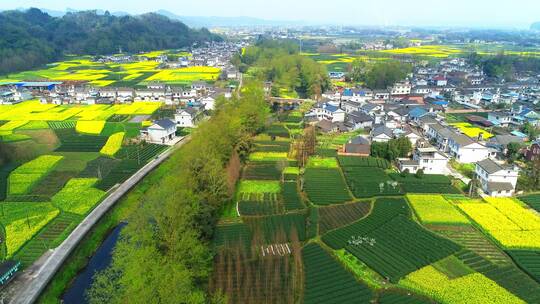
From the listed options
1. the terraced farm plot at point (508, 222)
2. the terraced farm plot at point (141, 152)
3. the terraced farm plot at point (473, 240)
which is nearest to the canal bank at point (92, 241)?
the terraced farm plot at point (141, 152)

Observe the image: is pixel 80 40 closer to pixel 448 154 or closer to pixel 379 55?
pixel 379 55

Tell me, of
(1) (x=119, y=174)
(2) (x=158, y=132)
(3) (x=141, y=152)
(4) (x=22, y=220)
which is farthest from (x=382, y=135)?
(4) (x=22, y=220)

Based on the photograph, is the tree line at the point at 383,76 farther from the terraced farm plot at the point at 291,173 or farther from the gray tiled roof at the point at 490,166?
the terraced farm plot at the point at 291,173

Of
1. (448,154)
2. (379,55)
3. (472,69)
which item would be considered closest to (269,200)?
(448,154)

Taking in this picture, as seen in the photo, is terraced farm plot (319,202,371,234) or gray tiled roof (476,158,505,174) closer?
terraced farm plot (319,202,371,234)

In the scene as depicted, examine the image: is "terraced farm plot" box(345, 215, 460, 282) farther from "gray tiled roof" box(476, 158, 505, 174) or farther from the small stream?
the small stream

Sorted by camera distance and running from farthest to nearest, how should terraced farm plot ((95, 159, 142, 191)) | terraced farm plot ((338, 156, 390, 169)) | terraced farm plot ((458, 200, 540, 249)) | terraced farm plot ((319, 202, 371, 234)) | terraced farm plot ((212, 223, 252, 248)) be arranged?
terraced farm plot ((338, 156, 390, 169)) < terraced farm plot ((95, 159, 142, 191)) < terraced farm plot ((319, 202, 371, 234)) < terraced farm plot ((458, 200, 540, 249)) < terraced farm plot ((212, 223, 252, 248))

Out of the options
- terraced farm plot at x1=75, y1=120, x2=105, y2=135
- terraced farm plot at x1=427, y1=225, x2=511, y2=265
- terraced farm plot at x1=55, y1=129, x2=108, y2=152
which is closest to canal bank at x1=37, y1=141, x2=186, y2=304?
terraced farm plot at x1=55, y1=129, x2=108, y2=152
